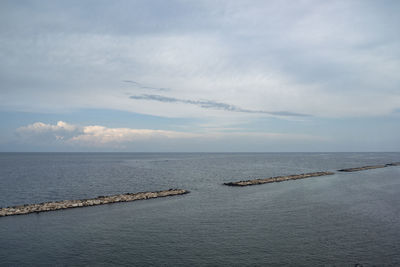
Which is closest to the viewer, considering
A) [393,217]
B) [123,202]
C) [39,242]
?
[39,242]

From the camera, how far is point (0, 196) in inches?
2224

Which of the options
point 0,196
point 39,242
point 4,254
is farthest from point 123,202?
point 0,196

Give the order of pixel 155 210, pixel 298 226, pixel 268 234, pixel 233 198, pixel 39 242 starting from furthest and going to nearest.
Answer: pixel 233 198, pixel 155 210, pixel 298 226, pixel 268 234, pixel 39 242

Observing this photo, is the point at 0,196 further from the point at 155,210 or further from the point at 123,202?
the point at 155,210

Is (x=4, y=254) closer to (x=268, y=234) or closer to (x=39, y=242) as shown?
(x=39, y=242)

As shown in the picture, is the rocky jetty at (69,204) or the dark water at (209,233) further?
the rocky jetty at (69,204)

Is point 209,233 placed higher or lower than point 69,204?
lower

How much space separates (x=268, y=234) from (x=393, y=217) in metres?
22.6

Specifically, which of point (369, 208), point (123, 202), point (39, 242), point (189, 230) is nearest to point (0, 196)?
point (123, 202)

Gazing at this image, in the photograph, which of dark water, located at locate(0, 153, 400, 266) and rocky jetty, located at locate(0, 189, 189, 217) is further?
rocky jetty, located at locate(0, 189, 189, 217)

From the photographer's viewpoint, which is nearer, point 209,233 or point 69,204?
point 209,233

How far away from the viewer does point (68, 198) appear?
5375 centimetres

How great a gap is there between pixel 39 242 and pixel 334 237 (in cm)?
3402

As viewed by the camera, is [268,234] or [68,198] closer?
[268,234]
